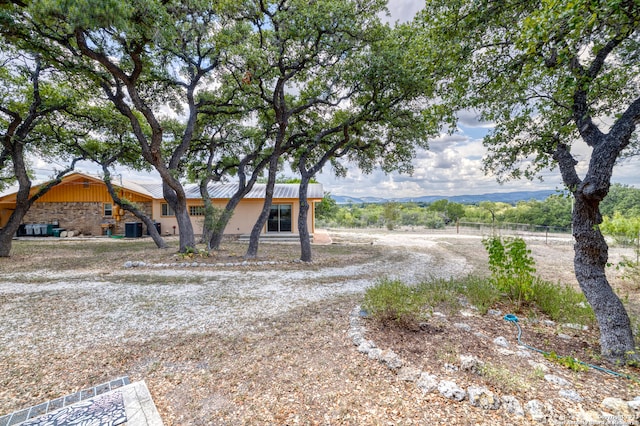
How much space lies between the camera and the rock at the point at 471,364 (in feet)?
7.76

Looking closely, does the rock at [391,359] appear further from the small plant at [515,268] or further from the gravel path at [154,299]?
the small plant at [515,268]

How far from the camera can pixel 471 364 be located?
2.39 m

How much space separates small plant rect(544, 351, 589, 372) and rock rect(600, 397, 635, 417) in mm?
404

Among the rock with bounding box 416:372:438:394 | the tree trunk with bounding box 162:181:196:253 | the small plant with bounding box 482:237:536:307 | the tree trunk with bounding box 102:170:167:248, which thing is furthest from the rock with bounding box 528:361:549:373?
the tree trunk with bounding box 102:170:167:248

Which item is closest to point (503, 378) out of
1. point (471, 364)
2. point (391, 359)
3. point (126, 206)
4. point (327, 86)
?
point (471, 364)

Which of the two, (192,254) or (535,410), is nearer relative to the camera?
(535,410)

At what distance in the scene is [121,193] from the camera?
15.7 m

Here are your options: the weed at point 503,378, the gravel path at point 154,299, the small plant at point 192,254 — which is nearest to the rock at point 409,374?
the weed at point 503,378

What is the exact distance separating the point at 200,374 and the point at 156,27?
20.2ft

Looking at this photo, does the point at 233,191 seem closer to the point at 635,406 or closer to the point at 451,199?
the point at 635,406

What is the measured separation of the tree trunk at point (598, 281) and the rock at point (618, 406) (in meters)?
0.90

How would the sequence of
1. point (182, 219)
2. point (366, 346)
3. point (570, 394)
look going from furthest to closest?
point (182, 219) → point (366, 346) → point (570, 394)

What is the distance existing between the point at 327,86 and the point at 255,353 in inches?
291

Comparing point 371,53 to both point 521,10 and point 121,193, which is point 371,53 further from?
point 121,193
